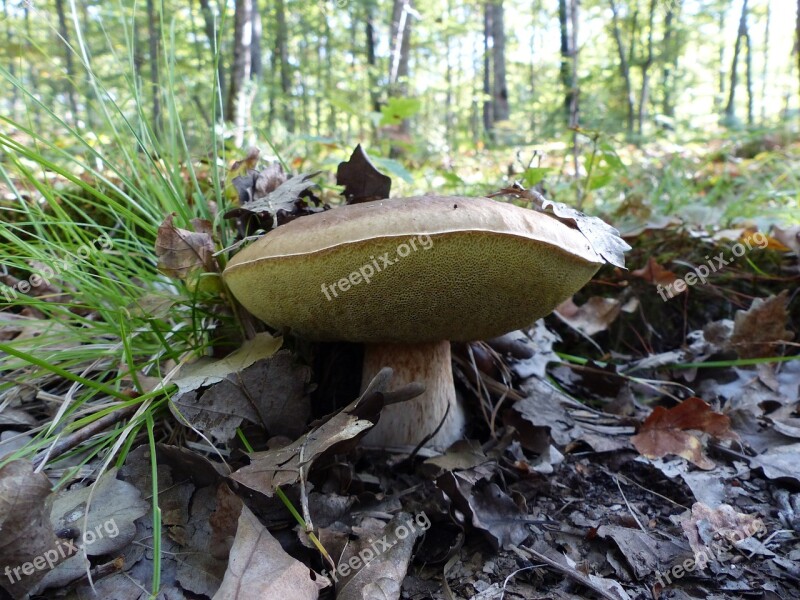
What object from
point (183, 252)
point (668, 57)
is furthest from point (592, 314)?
point (668, 57)

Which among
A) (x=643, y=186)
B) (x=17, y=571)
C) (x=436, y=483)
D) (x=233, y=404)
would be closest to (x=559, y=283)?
(x=436, y=483)

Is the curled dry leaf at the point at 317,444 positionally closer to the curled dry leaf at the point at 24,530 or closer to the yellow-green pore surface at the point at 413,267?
the yellow-green pore surface at the point at 413,267

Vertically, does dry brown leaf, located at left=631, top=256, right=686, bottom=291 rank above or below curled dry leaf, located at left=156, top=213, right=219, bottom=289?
below

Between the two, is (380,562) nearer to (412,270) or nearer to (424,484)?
(424,484)

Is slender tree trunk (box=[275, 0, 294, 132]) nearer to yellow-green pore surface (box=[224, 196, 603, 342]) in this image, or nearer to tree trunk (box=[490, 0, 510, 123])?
tree trunk (box=[490, 0, 510, 123])

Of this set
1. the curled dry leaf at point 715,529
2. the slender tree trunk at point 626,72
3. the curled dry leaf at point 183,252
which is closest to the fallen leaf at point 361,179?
the curled dry leaf at point 183,252

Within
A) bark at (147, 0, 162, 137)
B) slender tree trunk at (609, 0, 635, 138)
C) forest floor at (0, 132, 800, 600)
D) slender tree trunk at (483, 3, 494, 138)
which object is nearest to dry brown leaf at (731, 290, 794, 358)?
forest floor at (0, 132, 800, 600)
